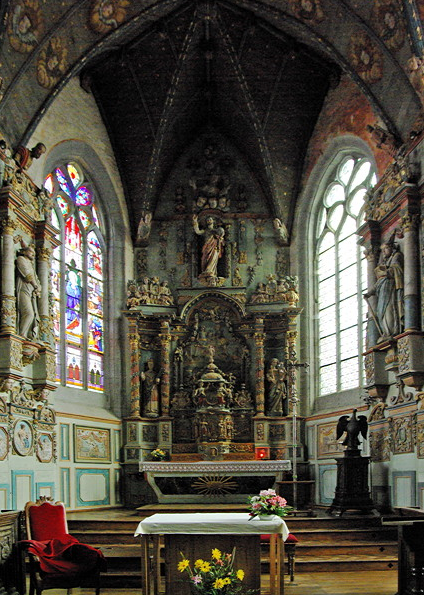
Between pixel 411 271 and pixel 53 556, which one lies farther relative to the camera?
pixel 411 271

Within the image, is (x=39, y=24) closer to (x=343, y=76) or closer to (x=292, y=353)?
(x=343, y=76)

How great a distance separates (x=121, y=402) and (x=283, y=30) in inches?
326

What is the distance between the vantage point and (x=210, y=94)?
57.1 ft

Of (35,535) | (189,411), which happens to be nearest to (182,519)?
(35,535)

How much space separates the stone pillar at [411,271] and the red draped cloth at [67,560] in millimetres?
6044

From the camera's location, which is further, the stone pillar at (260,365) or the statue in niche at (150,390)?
the statue in niche at (150,390)

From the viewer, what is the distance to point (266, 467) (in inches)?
562

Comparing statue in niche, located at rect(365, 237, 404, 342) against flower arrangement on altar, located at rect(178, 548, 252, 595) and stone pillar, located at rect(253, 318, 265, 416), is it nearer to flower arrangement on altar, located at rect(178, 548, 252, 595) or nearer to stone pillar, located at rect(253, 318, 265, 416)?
A: stone pillar, located at rect(253, 318, 265, 416)

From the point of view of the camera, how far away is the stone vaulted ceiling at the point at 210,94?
1596 cm

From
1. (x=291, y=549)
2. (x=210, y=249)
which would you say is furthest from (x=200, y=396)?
(x=291, y=549)

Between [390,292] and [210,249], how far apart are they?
5369 mm

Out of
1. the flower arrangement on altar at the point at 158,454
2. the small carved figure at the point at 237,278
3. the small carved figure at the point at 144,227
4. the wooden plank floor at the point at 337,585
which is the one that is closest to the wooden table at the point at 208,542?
the wooden plank floor at the point at 337,585

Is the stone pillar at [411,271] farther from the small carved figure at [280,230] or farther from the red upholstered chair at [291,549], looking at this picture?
the small carved figure at [280,230]

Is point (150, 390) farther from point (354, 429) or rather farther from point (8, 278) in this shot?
point (8, 278)
